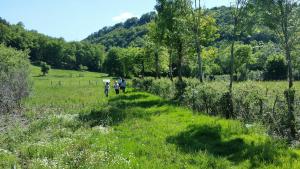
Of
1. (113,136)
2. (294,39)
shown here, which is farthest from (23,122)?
(294,39)

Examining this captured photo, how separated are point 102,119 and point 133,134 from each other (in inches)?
232

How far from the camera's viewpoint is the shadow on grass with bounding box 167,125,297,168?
14742mm

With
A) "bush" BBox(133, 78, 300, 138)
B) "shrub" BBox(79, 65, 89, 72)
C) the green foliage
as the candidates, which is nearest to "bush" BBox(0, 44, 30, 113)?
"bush" BBox(133, 78, 300, 138)

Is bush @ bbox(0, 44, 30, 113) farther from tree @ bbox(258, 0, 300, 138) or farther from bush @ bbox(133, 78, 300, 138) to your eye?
tree @ bbox(258, 0, 300, 138)

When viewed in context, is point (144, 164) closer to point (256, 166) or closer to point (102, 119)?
point (256, 166)

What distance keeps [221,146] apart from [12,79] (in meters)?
30.3

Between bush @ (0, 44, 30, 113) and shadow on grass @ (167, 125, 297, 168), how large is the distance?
2006 cm

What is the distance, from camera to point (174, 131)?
21.0 metres

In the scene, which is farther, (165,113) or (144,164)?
(165,113)

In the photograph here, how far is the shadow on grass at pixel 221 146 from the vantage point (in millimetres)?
14742

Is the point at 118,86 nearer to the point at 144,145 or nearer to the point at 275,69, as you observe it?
the point at 144,145

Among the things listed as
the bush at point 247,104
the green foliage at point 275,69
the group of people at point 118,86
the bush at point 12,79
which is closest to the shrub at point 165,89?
the group of people at point 118,86

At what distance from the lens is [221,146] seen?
1723 cm

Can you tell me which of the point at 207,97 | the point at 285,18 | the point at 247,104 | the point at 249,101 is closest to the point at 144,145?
the point at 249,101
